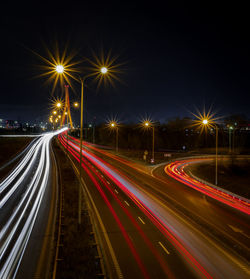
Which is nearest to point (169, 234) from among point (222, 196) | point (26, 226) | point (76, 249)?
point (76, 249)

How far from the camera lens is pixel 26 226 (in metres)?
12.9

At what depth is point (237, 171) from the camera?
40.4 metres

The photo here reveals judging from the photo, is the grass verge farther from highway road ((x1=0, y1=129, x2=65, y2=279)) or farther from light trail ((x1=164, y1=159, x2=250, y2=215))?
light trail ((x1=164, y1=159, x2=250, y2=215))

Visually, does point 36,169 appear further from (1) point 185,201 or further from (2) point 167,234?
(2) point 167,234

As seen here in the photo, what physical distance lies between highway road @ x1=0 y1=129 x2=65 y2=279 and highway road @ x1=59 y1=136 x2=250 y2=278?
3225 millimetres

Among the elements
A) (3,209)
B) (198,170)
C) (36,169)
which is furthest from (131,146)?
(3,209)

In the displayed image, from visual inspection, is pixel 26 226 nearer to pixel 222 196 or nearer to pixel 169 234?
pixel 169 234

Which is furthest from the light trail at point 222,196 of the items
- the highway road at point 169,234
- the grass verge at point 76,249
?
the grass verge at point 76,249

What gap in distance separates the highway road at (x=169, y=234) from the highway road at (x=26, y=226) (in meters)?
3.23

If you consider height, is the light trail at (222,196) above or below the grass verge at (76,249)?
above

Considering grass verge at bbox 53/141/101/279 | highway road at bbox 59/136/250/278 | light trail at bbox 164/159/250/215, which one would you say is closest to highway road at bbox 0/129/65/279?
grass verge at bbox 53/141/101/279

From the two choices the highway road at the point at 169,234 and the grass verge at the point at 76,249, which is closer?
the grass verge at the point at 76,249

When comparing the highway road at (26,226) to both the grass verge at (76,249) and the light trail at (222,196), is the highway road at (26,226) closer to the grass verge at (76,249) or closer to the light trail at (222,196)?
the grass verge at (76,249)

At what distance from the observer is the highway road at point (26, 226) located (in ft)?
29.7
